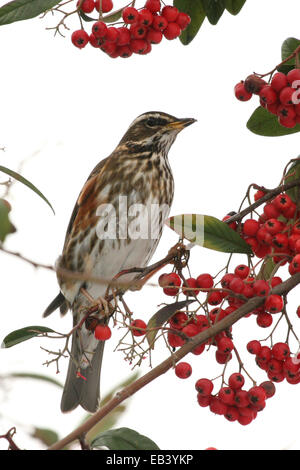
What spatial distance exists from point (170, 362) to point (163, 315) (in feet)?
0.92

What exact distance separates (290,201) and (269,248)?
103 mm

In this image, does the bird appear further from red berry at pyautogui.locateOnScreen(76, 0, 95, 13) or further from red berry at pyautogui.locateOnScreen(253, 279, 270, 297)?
red berry at pyautogui.locateOnScreen(253, 279, 270, 297)

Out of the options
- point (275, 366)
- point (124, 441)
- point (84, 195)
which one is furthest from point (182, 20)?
point (84, 195)

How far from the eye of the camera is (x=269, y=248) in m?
1.38

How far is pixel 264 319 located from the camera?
4.23 ft

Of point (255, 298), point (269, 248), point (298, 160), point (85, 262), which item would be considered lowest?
point (255, 298)

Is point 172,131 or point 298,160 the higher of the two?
point 172,131

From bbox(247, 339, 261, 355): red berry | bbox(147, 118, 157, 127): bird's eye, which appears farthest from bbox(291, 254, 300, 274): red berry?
bbox(147, 118, 157, 127): bird's eye

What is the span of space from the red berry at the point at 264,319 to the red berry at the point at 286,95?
0.39 metres

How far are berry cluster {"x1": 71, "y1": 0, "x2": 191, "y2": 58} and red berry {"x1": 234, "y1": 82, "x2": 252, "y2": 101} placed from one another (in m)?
0.24

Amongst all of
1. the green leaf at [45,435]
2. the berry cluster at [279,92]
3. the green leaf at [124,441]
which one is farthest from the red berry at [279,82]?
the green leaf at [45,435]
